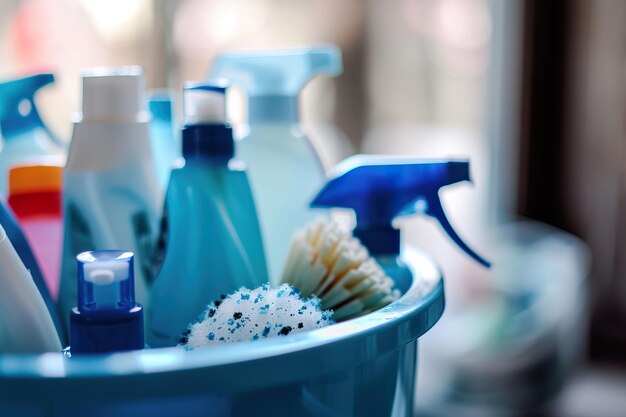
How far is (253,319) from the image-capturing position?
193 mm

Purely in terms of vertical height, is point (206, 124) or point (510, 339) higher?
point (206, 124)

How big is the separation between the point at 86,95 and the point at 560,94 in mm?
1228

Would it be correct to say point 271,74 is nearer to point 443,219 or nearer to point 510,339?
point 443,219

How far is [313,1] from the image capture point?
4.00 ft

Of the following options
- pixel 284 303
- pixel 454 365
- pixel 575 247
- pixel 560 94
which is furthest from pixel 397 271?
pixel 560 94

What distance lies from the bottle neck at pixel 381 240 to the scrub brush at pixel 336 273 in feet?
0.06

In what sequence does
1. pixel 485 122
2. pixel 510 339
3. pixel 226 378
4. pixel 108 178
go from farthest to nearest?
pixel 485 122, pixel 510 339, pixel 108 178, pixel 226 378

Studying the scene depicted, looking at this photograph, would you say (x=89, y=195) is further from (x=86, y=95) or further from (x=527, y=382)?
(x=527, y=382)

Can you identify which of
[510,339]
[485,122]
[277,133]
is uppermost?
[277,133]

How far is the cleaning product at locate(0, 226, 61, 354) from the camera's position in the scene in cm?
19

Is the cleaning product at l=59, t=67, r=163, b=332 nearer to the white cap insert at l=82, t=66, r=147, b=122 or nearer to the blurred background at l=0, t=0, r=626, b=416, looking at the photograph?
the white cap insert at l=82, t=66, r=147, b=122

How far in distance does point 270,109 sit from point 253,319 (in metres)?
0.14

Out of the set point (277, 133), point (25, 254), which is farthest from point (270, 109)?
point (25, 254)

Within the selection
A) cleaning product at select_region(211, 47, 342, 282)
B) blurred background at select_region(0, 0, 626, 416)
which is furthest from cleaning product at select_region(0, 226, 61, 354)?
blurred background at select_region(0, 0, 626, 416)
